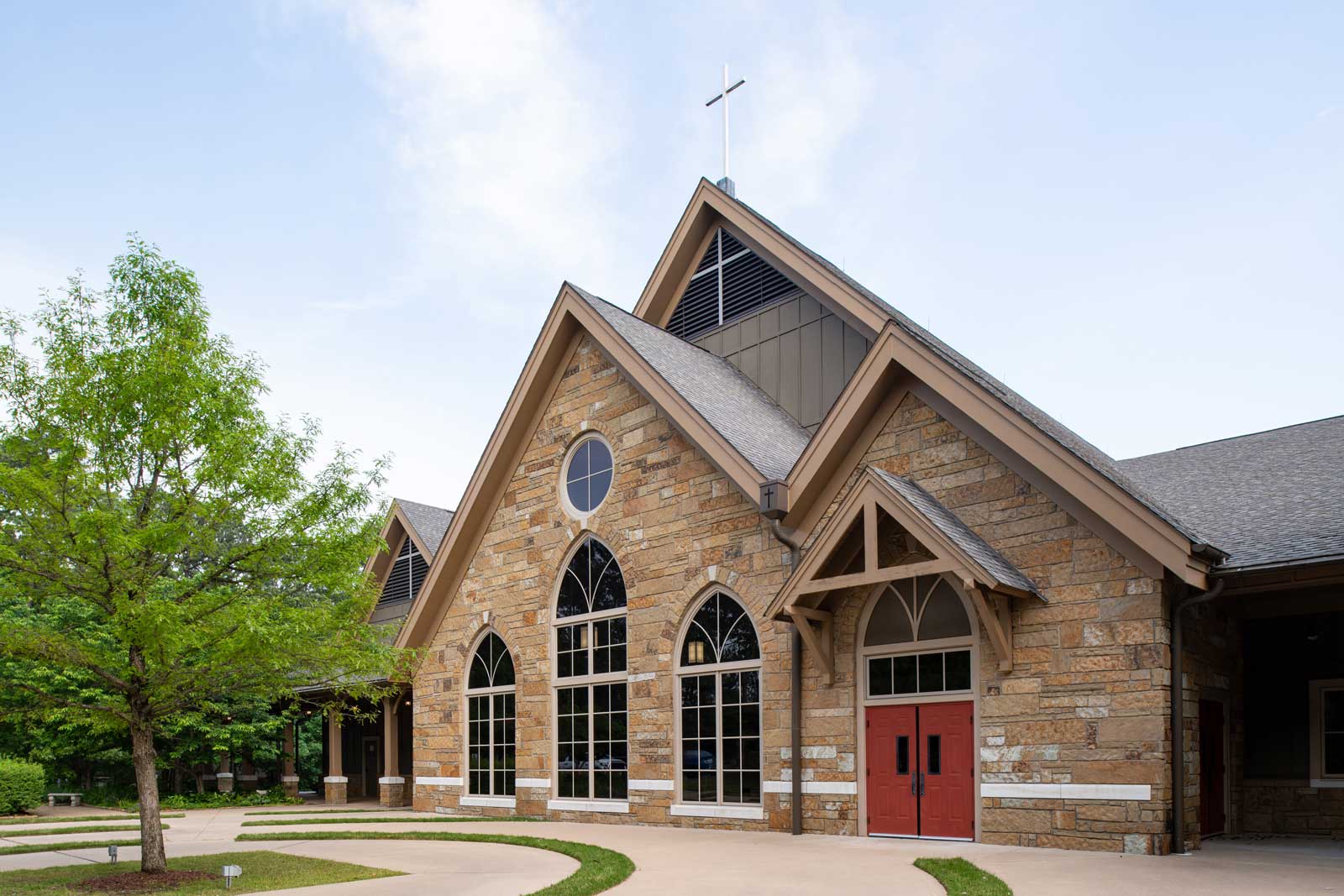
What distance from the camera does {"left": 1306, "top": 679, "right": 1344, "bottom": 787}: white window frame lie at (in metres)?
13.5

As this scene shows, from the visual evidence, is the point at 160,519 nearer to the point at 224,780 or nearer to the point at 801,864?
the point at 801,864

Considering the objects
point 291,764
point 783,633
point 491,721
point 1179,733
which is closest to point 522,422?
point 491,721

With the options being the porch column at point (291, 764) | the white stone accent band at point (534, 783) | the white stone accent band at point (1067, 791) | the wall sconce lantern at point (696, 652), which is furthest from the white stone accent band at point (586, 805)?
the porch column at point (291, 764)

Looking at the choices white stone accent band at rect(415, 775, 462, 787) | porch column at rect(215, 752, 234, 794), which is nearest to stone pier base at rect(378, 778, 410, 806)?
white stone accent band at rect(415, 775, 462, 787)

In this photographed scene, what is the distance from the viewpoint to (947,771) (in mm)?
13156

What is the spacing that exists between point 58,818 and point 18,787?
235cm

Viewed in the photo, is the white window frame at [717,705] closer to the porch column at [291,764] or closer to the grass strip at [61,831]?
the grass strip at [61,831]

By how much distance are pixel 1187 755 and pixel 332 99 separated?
52.9ft

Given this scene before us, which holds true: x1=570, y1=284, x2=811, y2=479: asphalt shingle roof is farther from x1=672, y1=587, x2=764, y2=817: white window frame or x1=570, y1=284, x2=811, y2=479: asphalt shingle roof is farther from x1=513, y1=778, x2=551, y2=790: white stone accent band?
x1=513, y1=778, x2=551, y2=790: white stone accent band

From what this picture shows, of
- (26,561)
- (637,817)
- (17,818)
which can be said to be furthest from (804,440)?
(17,818)

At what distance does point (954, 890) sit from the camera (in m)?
9.12

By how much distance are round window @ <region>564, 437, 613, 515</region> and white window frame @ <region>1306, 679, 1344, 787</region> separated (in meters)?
10.3

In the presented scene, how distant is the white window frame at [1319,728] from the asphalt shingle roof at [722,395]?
284 inches

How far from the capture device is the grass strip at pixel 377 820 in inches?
723
